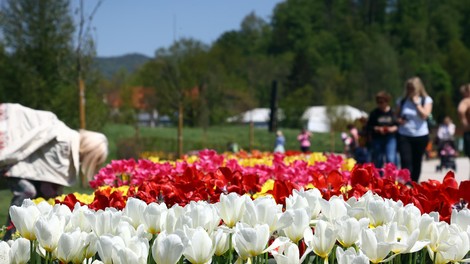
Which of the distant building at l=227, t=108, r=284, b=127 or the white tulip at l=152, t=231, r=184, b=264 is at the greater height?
the white tulip at l=152, t=231, r=184, b=264

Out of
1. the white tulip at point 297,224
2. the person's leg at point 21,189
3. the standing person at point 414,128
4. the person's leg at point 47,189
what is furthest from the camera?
the standing person at point 414,128

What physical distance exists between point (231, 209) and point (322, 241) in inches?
17.2

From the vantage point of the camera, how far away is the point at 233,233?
10.6ft

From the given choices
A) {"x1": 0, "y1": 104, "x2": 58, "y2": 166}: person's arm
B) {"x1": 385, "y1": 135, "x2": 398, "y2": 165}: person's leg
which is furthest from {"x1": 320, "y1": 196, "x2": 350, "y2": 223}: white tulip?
{"x1": 385, "y1": 135, "x2": 398, "y2": 165}: person's leg

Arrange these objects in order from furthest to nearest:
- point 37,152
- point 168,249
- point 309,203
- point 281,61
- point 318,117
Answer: point 281,61 < point 318,117 < point 37,152 < point 309,203 < point 168,249

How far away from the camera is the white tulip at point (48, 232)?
298 cm

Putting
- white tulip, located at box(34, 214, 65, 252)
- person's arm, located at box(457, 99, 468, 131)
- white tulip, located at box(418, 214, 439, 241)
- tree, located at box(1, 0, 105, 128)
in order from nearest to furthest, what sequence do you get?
white tulip, located at box(34, 214, 65, 252) → white tulip, located at box(418, 214, 439, 241) → person's arm, located at box(457, 99, 468, 131) → tree, located at box(1, 0, 105, 128)

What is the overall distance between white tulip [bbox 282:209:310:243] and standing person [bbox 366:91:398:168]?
373 inches

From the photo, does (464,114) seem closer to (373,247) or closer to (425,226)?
(425,226)

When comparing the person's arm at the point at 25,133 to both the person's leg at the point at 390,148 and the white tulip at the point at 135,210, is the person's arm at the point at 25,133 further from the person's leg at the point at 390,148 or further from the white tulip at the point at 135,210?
the person's leg at the point at 390,148

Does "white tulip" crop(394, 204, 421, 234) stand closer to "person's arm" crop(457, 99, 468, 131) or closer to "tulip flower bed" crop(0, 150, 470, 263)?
"tulip flower bed" crop(0, 150, 470, 263)

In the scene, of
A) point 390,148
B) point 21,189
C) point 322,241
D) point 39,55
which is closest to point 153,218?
point 322,241

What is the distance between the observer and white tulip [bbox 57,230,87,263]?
2.90 m

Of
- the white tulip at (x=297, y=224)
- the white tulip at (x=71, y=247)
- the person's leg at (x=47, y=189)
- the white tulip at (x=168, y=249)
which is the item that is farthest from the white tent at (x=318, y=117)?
the white tulip at (x=168, y=249)
